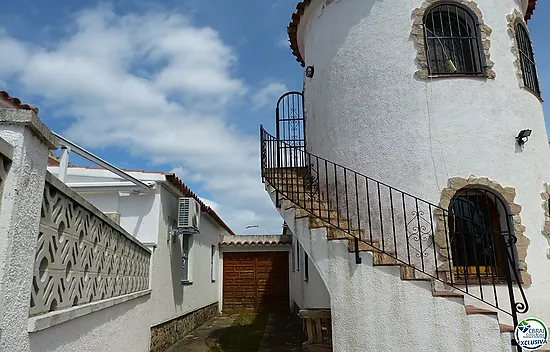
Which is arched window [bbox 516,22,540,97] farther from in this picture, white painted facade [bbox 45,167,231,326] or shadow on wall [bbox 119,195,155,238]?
shadow on wall [bbox 119,195,155,238]

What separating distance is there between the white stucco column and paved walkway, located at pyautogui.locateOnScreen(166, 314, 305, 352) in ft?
20.5

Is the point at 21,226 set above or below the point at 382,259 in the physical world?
above

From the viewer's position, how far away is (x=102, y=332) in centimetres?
525

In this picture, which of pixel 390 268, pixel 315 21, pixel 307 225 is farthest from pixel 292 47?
pixel 390 268

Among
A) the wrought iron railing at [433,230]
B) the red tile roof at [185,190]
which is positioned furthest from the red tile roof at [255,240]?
the wrought iron railing at [433,230]

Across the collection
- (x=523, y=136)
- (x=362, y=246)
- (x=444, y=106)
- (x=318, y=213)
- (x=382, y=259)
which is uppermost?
(x=444, y=106)

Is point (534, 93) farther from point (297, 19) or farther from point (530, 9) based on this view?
point (297, 19)

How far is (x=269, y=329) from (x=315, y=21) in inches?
318

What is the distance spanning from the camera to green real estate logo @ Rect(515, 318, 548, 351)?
4.12 m

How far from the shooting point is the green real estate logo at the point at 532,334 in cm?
412

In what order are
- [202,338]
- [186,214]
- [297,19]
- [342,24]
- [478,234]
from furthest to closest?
[202,338], [186,214], [297,19], [342,24], [478,234]

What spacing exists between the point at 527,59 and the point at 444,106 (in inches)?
91.3

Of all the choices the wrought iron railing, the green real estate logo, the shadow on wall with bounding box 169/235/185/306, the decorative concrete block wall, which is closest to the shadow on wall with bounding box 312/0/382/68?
the wrought iron railing

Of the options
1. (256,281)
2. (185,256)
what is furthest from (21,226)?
(256,281)
